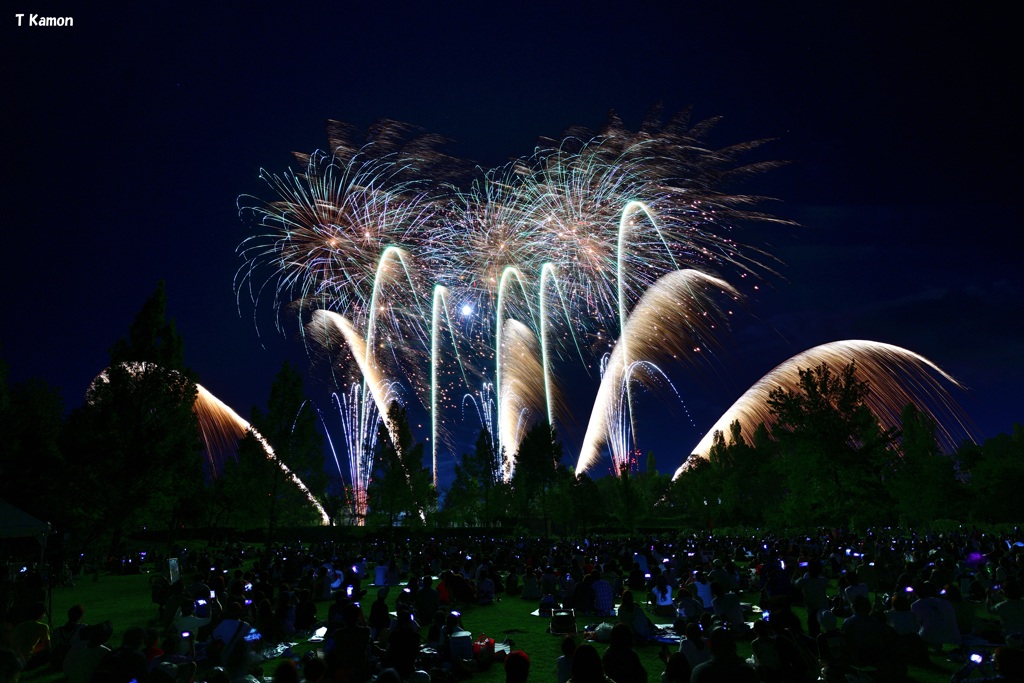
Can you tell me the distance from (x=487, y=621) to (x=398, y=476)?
115 feet

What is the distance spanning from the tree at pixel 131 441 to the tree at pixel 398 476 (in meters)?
20.3

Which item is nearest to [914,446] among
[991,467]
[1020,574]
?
[991,467]

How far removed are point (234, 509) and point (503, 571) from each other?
34.7 meters

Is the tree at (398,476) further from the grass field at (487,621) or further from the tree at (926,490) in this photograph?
the tree at (926,490)

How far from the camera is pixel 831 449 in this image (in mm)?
32562

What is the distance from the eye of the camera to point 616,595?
→ 19953 millimetres

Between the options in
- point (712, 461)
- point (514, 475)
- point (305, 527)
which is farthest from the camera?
point (712, 461)

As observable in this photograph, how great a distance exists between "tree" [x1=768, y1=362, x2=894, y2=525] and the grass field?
1486 cm

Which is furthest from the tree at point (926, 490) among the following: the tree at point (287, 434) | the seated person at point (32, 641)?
the seated person at point (32, 641)

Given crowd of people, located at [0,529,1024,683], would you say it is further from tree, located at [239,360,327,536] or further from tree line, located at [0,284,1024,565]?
tree, located at [239,360,327,536]

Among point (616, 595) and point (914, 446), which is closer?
point (616, 595)

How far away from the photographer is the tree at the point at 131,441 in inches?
1087

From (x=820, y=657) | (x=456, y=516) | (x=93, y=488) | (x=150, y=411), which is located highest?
(x=150, y=411)

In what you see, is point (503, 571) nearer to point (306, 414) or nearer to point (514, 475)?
point (306, 414)
